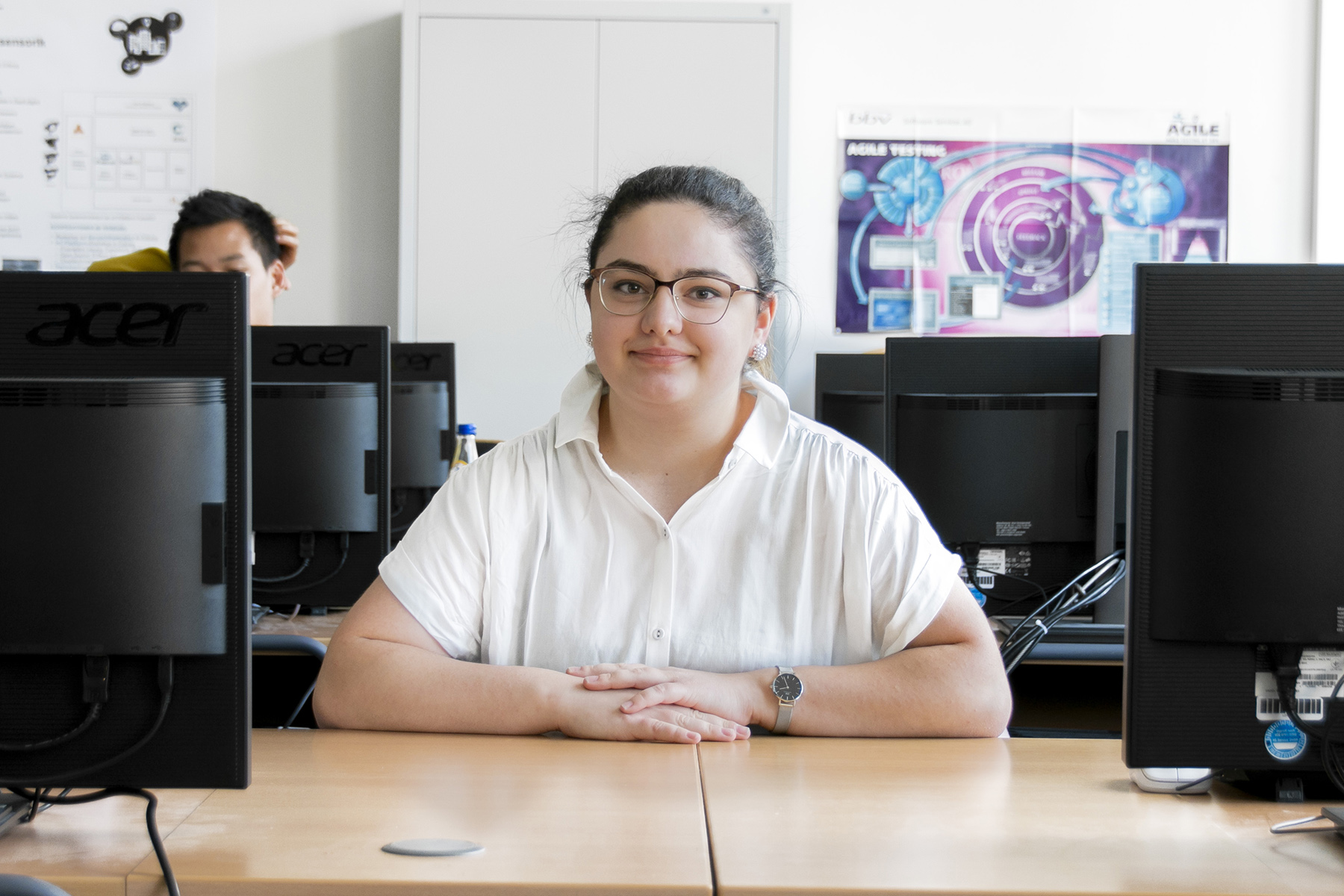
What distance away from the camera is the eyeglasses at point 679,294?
1408mm

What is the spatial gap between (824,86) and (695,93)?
1.59 ft

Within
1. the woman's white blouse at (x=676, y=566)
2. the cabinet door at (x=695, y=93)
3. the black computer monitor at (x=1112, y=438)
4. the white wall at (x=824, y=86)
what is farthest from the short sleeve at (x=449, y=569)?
the white wall at (x=824, y=86)

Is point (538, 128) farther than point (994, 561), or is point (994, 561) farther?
point (538, 128)

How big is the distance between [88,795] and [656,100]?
308 cm

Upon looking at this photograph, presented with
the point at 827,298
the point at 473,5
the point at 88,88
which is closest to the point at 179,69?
the point at 88,88

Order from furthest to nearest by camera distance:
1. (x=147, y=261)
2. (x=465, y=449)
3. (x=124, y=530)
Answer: (x=147, y=261), (x=465, y=449), (x=124, y=530)

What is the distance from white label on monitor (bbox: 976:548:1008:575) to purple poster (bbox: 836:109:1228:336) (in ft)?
6.88

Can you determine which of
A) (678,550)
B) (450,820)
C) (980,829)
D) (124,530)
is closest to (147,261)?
(678,550)

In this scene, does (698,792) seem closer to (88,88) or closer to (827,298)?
(827,298)

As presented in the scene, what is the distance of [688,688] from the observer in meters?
1.20

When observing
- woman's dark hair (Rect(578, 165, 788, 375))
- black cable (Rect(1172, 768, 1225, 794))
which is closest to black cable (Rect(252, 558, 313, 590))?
woman's dark hair (Rect(578, 165, 788, 375))

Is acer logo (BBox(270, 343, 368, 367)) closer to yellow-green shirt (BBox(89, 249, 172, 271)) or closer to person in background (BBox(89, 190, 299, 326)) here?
person in background (BBox(89, 190, 299, 326))

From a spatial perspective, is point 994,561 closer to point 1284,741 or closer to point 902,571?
point 902,571

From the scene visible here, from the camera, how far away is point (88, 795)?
938mm
